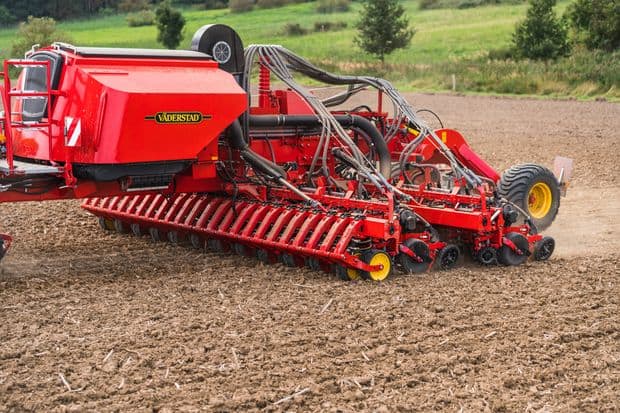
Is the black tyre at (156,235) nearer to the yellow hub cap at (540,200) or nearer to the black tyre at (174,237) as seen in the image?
the black tyre at (174,237)

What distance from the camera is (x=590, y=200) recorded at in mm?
13172

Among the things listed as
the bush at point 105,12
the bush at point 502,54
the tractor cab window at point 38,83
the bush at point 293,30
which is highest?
the tractor cab window at point 38,83

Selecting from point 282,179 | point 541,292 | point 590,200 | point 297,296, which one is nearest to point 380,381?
point 297,296

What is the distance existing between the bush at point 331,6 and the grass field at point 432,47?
622mm

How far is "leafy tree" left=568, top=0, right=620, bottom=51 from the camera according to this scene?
37.3 m

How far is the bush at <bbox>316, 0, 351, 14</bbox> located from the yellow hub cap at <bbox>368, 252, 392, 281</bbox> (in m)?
60.0

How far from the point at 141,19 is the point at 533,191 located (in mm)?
50122

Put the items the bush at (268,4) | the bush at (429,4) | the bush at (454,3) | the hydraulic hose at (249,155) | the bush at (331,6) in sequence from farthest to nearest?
the bush at (429,4)
the bush at (331,6)
the bush at (454,3)
the bush at (268,4)
the hydraulic hose at (249,155)

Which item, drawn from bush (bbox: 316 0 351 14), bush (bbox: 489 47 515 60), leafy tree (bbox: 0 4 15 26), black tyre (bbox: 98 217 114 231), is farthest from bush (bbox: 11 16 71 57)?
bush (bbox: 316 0 351 14)

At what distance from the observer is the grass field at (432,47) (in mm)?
30375

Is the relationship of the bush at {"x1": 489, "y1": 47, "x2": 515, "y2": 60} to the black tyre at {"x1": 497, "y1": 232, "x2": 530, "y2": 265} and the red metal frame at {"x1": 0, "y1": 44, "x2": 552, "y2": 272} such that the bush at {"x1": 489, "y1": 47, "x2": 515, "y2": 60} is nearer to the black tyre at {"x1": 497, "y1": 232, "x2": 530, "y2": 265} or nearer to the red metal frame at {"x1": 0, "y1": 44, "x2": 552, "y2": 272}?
the red metal frame at {"x1": 0, "y1": 44, "x2": 552, "y2": 272}

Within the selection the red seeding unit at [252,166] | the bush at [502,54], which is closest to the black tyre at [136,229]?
the red seeding unit at [252,166]

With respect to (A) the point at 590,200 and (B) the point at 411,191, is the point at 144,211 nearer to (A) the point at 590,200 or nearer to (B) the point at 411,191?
(B) the point at 411,191

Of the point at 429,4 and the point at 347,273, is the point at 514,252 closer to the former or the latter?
the point at 347,273
